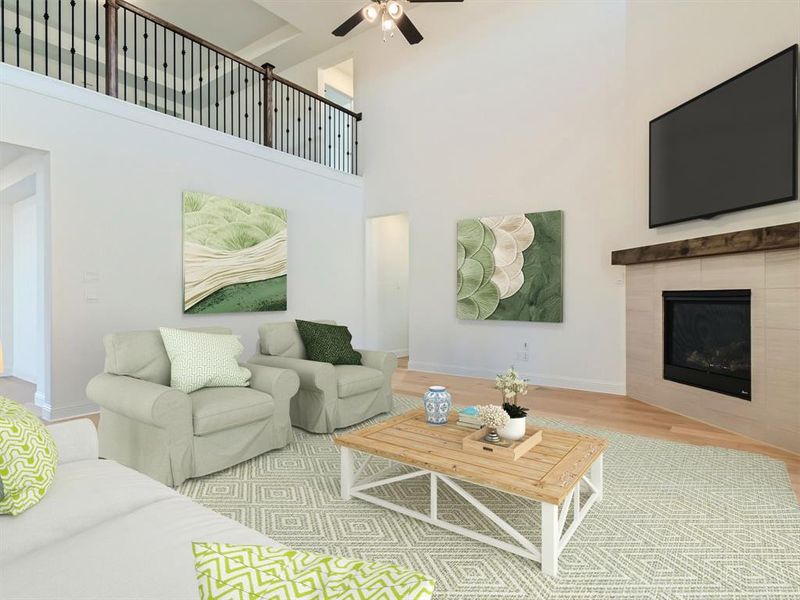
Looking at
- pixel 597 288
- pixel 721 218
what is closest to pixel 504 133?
pixel 597 288

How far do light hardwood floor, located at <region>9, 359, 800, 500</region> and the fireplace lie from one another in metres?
0.37

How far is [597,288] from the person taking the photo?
4.97 m

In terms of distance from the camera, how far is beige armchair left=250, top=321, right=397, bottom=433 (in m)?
3.33

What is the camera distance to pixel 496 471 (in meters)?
1.90

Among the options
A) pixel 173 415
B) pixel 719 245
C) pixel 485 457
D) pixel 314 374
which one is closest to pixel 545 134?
pixel 719 245

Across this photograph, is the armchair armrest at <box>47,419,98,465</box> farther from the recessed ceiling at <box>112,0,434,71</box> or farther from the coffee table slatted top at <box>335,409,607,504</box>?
the recessed ceiling at <box>112,0,434,71</box>

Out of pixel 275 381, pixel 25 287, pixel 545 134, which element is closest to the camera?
pixel 275 381

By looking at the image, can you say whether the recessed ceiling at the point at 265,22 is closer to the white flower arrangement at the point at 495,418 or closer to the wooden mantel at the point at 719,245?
the wooden mantel at the point at 719,245

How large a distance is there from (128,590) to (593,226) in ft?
16.4

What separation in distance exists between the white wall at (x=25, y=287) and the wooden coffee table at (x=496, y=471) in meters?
4.89

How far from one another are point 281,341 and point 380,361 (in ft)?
2.70

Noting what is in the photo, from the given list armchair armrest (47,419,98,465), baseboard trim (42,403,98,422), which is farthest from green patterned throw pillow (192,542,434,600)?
baseboard trim (42,403,98,422)

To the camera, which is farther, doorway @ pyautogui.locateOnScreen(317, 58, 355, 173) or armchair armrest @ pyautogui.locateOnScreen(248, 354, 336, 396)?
doorway @ pyautogui.locateOnScreen(317, 58, 355, 173)

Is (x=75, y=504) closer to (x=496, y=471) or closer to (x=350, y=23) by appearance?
(x=496, y=471)
